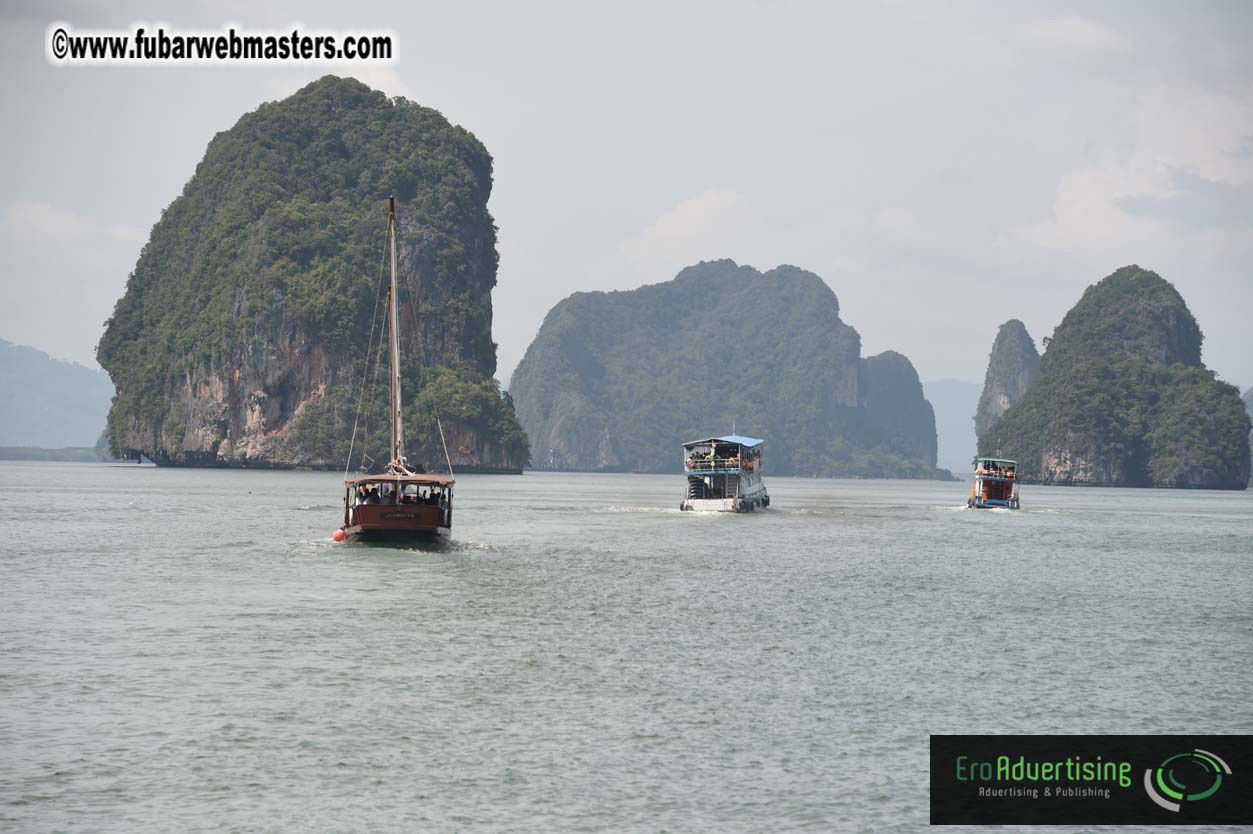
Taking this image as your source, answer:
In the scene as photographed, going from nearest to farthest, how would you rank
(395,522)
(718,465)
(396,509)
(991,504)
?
(396,509)
(395,522)
(718,465)
(991,504)

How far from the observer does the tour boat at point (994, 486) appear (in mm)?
108938

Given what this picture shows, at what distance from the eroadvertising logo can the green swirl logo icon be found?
0.05 ft

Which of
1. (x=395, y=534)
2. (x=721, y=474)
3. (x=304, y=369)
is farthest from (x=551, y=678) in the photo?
(x=304, y=369)

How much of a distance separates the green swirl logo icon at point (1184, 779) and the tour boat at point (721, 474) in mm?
67906

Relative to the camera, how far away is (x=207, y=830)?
16312mm

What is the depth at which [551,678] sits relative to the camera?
26.0 meters

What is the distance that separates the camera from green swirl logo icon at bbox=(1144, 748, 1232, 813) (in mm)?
18625

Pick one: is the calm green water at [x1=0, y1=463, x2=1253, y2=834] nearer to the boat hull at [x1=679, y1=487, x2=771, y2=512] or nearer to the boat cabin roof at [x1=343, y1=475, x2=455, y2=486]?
the boat cabin roof at [x1=343, y1=475, x2=455, y2=486]

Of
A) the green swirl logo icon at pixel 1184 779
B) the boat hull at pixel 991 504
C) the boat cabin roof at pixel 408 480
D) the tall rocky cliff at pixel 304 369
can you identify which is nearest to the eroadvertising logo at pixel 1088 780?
the green swirl logo icon at pixel 1184 779

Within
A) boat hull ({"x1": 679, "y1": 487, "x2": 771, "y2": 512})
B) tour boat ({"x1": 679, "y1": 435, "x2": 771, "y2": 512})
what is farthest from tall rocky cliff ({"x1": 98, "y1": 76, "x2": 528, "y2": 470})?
boat hull ({"x1": 679, "y1": 487, "x2": 771, "y2": 512})

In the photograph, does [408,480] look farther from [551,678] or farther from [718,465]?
[718,465]

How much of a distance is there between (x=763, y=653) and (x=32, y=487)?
107 meters

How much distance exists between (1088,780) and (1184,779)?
4.74ft

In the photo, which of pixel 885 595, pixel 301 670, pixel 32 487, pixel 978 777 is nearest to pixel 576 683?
pixel 301 670
